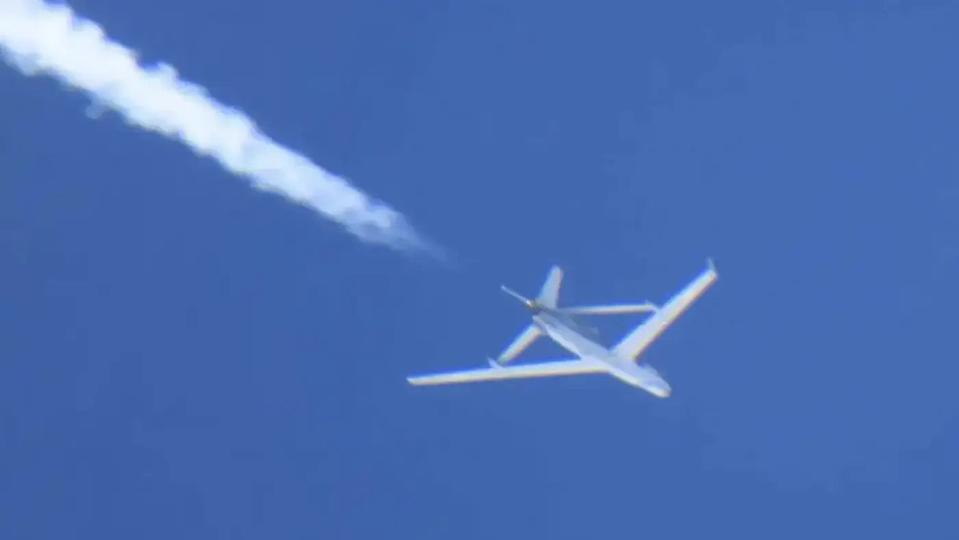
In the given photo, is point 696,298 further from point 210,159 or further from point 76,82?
point 76,82

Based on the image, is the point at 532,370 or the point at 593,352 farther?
the point at 532,370

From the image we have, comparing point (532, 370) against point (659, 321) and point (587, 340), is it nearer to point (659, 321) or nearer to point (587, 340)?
point (587, 340)

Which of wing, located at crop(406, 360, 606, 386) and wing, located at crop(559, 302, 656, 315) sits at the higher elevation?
wing, located at crop(559, 302, 656, 315)

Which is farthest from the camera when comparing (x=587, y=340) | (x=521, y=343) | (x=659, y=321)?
(x=521, y=343)

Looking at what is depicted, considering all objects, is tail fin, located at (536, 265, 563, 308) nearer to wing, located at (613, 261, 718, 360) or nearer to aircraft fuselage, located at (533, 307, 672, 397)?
aircraft fuselage, located at (533, 307, 672, 397)

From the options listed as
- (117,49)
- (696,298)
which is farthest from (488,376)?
(117,49)

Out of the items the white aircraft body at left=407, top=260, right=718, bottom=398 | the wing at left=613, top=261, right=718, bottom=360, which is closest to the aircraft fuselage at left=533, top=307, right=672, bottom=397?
the white aircraft body at left=407, top=260, right=718, bottom=398

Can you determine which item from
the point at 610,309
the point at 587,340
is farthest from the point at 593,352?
the point at 610,309
